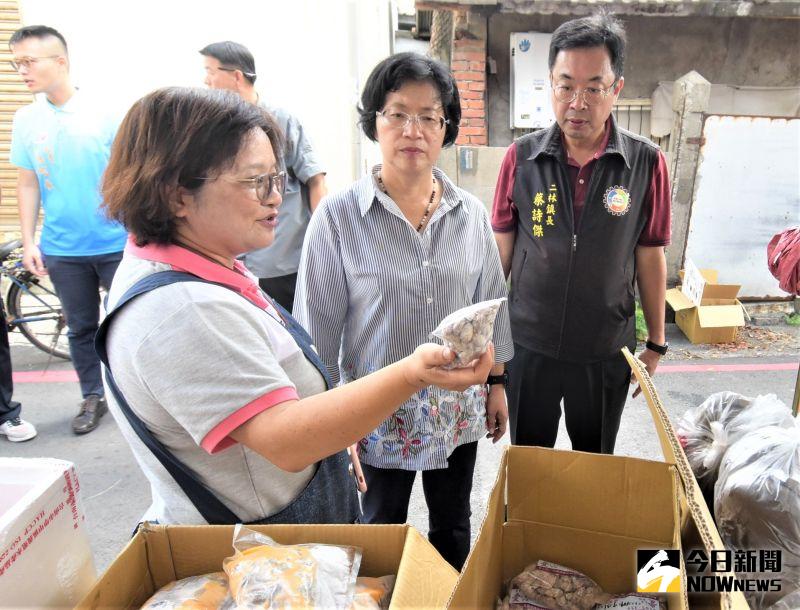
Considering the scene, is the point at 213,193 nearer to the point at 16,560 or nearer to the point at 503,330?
the point at 16,560

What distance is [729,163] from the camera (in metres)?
4.84

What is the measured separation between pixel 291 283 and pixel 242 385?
219 cm

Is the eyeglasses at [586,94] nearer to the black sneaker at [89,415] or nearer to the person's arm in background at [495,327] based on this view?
the person's arm in background at [495,327]

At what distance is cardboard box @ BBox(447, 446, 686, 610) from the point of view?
1.09m

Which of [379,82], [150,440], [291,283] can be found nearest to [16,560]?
[150,440]

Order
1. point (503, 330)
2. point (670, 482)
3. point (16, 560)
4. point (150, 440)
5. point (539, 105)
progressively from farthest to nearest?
point (539, 105) < point (503, 330) < point (670, 482) < point (150, 440) < point (16, 560)

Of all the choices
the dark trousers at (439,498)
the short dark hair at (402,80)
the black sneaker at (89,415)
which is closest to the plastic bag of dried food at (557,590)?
the dark trousers at (439,498)

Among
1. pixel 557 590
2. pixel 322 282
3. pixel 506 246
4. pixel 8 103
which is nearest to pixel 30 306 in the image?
pixel 8 103

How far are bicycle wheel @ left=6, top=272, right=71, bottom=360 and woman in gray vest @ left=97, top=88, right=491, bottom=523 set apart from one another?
3.81m

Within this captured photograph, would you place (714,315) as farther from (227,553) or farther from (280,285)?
(227,553)

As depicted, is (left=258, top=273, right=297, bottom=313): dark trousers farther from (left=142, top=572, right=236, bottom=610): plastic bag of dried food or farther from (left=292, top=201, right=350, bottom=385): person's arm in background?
(left=142, top=572, right=236, bottom=610): plastic bag of dried food

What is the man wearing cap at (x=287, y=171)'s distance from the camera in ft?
9.25

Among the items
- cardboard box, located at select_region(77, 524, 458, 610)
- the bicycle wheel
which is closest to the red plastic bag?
cardboard box, located at select_region(77, 524, 458, 610)

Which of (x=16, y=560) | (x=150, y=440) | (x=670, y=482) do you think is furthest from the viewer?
(x=670, y=482)
